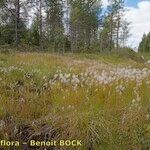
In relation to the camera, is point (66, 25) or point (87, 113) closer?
point (87, 113)

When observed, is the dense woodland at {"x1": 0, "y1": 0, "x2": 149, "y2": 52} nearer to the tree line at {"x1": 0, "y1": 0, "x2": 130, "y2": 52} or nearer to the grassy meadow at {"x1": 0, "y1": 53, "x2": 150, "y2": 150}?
the tree line at {"x1": 0, "y1": 0, "x2": 130, "y2": 52}

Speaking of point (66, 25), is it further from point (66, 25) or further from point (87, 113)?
point (87, 113)

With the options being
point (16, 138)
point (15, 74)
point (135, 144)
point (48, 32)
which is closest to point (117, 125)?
point (135, 144)

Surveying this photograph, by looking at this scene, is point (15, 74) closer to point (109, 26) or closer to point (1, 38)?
point (1, 38)

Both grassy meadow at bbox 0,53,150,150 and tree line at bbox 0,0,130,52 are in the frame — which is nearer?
grassy meadow at bbox 0,53,150,150

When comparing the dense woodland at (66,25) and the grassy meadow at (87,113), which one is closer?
the grassy meadow at (87,113)

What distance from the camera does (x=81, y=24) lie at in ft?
197

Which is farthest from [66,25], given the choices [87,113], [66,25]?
[87,113]

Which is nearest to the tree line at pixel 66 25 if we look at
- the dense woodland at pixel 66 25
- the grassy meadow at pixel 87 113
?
the dense woodland at pixel 66 25

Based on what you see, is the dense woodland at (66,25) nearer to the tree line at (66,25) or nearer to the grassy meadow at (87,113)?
the tree line at (66,25)

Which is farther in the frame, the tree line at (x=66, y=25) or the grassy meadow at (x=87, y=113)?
the tree line at (x=66, y=25)

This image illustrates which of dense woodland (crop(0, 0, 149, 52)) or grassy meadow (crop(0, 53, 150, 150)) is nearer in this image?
grassy meadow (crop(0, 53, 150, 150))


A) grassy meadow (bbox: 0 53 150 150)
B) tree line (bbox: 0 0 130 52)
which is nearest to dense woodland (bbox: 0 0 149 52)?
tree line (bbox: 0 0 130 52)

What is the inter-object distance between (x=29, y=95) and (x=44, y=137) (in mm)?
1727
